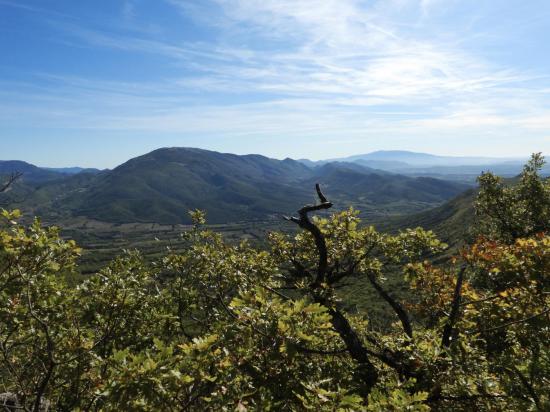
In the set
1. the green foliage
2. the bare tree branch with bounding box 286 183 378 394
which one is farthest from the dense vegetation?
the green foliage

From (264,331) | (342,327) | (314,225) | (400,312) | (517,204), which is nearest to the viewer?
(264,331)

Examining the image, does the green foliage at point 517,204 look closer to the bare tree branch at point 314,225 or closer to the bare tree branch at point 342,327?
the bare tree branch at point 314,225

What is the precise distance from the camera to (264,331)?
28.5 ft

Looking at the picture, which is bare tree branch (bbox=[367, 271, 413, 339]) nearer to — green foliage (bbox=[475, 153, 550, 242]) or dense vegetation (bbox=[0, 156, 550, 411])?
dense vegetation (bbox=[0, 156, 550, 411])

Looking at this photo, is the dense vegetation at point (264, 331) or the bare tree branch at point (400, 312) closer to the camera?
the dense vegetation at point (264, 331)

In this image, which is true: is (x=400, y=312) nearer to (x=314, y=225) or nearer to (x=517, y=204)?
(x=314, y=225)

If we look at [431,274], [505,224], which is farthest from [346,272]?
[505,224]

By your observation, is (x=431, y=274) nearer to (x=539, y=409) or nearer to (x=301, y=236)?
(x=301, y=236)

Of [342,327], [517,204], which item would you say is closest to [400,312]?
[342,327]

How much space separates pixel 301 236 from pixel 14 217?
1249 cm

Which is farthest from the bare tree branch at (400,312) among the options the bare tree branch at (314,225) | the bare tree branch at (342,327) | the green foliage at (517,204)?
the green foliage at (517,204)

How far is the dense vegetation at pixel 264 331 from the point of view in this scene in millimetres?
8242

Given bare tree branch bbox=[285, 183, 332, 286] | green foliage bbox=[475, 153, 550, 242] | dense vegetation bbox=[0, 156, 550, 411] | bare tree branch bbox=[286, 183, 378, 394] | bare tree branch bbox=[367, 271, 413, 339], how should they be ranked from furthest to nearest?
green foliage bbox=[475, 153, 550, 242]
bare tree branch bbox=[367, 271, 413, 339]
bare tree branch bbox=[285, 183, 332, 286]
bare tree branch bbox=[286, 183, 378, 394]
dense vegetation bbox=[0, 156, 550, 411]

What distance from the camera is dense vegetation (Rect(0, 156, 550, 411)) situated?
824 centimetres
